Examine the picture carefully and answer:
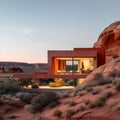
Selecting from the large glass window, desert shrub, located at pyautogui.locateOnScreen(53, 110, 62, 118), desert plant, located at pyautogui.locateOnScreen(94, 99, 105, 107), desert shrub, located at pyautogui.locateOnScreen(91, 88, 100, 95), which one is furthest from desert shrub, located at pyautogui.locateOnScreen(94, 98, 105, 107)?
the large glass window

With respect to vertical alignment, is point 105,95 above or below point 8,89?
above

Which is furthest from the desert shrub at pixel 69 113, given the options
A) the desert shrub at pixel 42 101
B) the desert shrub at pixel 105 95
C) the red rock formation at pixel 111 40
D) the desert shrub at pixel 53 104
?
the red rock formation at pixel 111 40

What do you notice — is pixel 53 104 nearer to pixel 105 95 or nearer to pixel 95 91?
pixel 95 91

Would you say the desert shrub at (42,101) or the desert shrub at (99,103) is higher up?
the desert shrub at (99,103)

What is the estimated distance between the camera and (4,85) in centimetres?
3722

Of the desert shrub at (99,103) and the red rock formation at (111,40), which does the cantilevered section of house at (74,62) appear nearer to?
the red rock formation at (111,40)

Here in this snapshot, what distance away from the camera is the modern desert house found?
133 feet

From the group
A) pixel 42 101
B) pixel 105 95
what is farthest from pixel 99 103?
pixel 42 101

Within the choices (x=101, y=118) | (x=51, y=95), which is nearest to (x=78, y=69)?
(x=51, y=95)

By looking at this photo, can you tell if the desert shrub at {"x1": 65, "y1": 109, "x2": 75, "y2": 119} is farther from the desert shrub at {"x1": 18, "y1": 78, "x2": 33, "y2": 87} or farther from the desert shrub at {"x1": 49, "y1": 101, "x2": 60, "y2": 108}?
the desert shrub at {"x1": 18, "y1": 78, "x2": 33, "y2": 87}

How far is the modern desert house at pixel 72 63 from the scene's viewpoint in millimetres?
40562

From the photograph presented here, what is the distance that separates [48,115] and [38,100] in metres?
3.07

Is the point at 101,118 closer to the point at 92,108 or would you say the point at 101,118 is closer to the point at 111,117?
the point at 111,117

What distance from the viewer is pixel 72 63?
41969 mm
